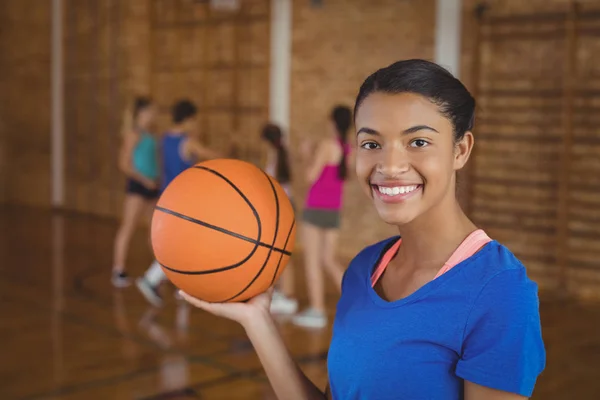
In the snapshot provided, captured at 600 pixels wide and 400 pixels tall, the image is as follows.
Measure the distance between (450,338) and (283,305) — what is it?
4.13m

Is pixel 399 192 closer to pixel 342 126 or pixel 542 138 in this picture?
pixel 342 126

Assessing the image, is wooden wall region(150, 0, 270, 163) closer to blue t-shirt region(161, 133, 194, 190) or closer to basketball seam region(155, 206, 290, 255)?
blue t-shirt region(161, 133, 194, 190)

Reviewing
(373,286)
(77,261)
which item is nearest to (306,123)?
(77,261)

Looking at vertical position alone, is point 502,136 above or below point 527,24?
below

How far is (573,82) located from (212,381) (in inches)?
156

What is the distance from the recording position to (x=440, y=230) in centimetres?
124

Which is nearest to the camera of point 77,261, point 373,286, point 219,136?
point 373,286

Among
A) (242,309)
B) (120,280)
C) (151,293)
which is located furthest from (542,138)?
(242,309)

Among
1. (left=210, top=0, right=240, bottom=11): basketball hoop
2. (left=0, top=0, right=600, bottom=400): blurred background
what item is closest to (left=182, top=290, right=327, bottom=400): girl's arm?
(left=0, top=0, right=600, bottom=400): blurred background

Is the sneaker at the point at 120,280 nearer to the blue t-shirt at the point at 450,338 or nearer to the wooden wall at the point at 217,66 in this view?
the wooden wall at the point at 217,66

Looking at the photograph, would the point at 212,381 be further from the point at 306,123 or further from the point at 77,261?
the point at 306,123

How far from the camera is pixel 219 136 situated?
853 cm

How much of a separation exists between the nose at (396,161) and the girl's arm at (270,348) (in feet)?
1.45

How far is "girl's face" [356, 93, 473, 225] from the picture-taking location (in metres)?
1.17
